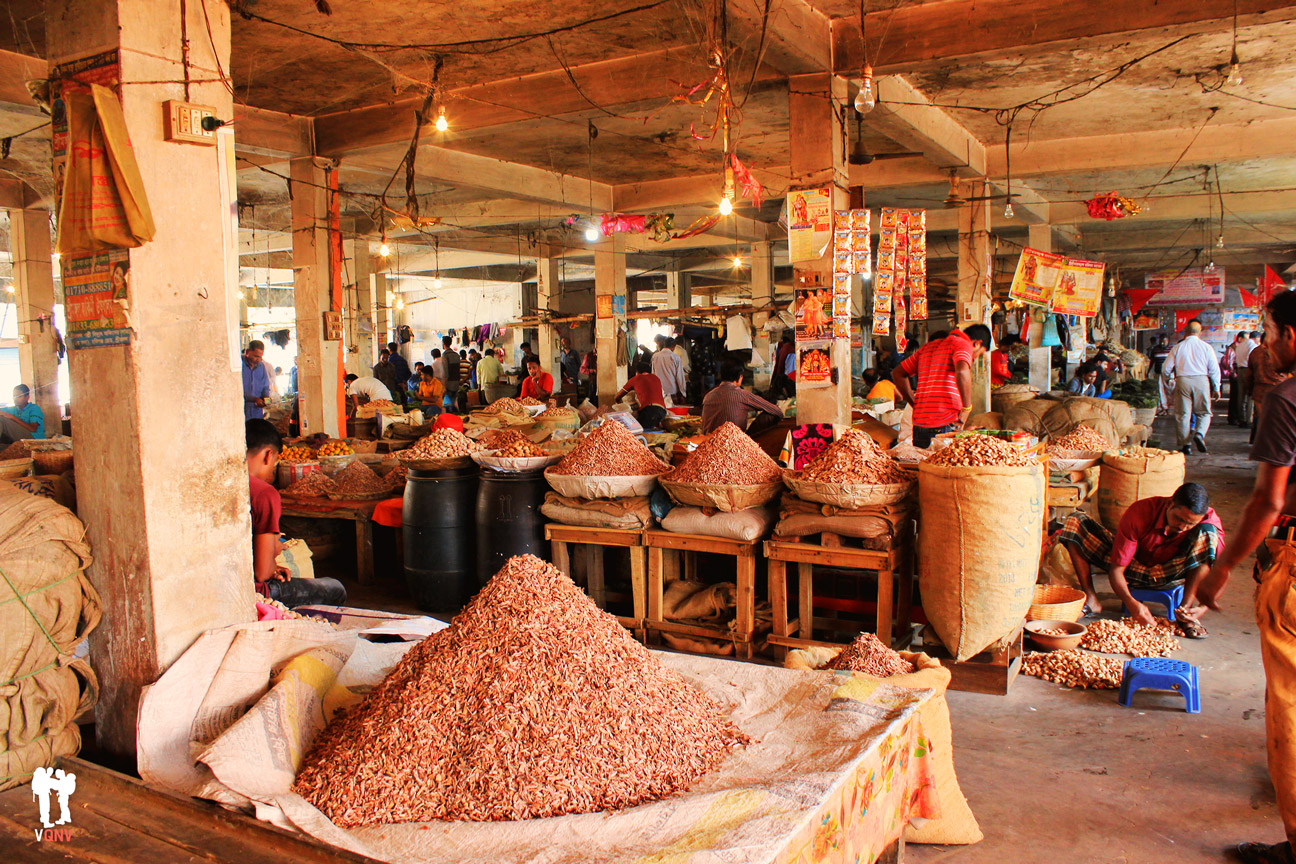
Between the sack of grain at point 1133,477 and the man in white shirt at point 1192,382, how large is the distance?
6745 mm

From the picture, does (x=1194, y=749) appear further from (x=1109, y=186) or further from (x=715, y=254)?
(x=715, y=254)

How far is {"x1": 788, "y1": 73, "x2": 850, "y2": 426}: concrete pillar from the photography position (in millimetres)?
6516

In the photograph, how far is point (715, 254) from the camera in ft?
62.4

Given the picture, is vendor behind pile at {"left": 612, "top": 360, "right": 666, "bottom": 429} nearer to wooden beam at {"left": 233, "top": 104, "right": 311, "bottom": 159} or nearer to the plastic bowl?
wooden beam at {"left": 233, "top": 104, "right": 311, "bottom": 159}

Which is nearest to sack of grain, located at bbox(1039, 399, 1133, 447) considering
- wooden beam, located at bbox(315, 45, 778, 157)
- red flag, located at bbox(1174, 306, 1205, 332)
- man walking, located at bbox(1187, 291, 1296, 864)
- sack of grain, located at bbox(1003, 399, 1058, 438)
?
sack of grain, located at bbox(1003, 399, 1058, 438)

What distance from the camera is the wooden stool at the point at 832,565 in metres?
4.31

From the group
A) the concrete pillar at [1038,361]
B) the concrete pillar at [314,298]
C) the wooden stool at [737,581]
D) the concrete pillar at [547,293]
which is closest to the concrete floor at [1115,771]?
the wooden stool at [737,581]

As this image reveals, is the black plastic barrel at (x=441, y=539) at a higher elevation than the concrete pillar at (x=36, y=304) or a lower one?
lower

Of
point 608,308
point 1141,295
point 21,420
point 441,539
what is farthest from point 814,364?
point 1141,295

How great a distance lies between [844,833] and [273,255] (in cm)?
1896

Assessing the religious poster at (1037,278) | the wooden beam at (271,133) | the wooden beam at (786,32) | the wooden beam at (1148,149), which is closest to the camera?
the wooden beam at (786,32)

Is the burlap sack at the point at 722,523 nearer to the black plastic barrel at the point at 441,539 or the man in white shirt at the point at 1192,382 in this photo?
the black plastic barrel at the point at 441,539

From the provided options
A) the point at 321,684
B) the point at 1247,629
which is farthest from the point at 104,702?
the point at 1247,629

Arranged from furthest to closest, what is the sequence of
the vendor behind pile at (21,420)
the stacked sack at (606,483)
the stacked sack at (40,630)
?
the vendor behind pile at (21,420)
the stacked sack at (606,483)
the stacked sack at (40,630)
